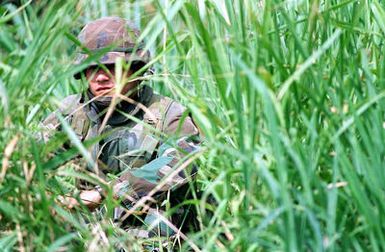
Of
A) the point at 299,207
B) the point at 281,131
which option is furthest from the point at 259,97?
the point at 299,207

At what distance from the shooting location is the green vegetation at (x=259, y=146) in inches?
91.0

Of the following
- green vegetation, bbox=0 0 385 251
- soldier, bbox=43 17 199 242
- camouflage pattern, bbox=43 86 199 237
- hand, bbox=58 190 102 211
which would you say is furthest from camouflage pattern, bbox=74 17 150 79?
green vegetation, bbox=0 0 385 251

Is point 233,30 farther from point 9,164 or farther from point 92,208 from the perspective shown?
→ point 92,208

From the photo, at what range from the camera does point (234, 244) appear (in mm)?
2371

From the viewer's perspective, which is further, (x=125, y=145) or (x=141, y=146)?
(x=125, y=145)

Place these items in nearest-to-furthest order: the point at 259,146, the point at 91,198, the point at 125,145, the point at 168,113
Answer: the point at 259,146 → the point at 91,198 → the point at 168,113 → the point at 125,145

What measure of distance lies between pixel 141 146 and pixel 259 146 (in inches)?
58.9

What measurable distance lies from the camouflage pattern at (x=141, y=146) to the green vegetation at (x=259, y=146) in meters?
0.78

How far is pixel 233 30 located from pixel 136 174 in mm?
1021

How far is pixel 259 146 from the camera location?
8.21 feet

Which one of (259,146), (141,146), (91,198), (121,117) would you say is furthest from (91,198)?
(259,146)

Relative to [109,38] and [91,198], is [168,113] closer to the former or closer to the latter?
[109,38]

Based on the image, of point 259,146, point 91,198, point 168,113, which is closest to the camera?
point 259,146

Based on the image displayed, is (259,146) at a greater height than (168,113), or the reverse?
(259,146)
